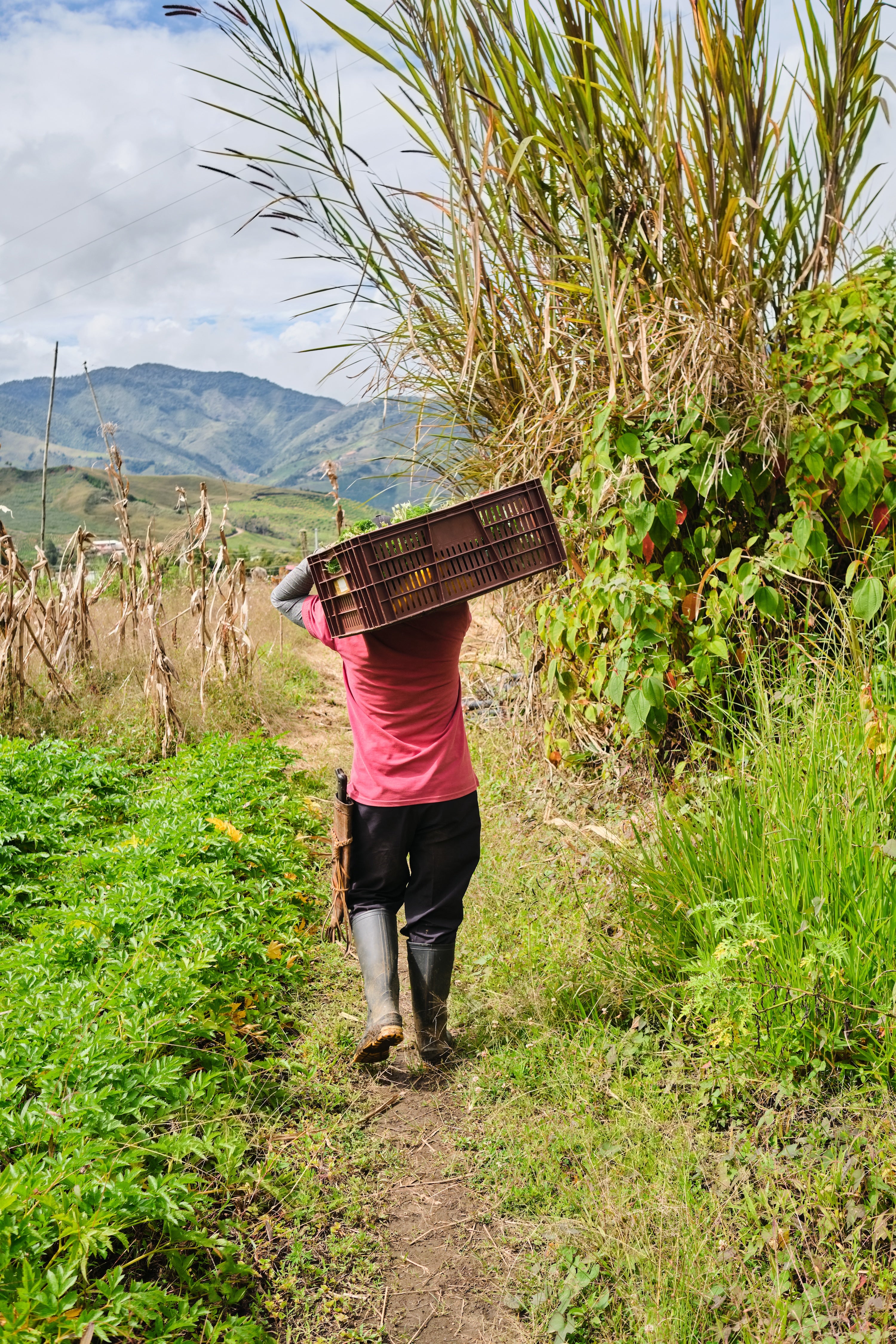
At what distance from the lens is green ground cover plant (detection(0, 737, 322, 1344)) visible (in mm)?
2002

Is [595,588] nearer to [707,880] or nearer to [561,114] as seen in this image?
[707,880]

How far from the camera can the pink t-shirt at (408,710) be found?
308cm

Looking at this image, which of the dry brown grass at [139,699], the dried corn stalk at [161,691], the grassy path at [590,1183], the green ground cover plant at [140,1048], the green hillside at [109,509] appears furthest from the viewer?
the green hillside at [109,509]

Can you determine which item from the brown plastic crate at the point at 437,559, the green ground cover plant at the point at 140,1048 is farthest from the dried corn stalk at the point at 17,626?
the brown plastic crate at the point at 437,559

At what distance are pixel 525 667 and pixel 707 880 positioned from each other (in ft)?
7.85

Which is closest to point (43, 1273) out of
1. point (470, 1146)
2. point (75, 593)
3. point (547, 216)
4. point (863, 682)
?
point (470, 1146)

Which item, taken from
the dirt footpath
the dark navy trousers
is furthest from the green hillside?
the dirt footpath

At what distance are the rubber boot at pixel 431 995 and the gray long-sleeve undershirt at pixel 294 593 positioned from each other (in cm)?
129

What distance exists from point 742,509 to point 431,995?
9.10 feet

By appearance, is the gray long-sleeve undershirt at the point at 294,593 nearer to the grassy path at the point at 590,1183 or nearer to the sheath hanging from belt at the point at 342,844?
the sheath hanging from belt at the point at 342,844

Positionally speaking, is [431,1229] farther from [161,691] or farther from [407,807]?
[161,691]

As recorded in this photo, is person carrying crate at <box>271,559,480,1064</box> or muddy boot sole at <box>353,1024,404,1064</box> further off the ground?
person carrying crate at <box>271,559,480,1064</box>

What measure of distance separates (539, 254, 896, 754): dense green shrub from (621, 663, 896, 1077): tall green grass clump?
2.24ft

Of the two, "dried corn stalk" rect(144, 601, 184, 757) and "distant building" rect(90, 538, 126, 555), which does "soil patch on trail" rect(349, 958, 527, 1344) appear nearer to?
"dried corn stalk" rect(144, 601, 184, 757)
